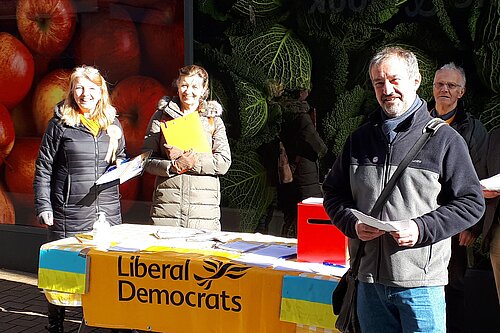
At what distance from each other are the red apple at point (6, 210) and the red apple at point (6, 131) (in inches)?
17.7

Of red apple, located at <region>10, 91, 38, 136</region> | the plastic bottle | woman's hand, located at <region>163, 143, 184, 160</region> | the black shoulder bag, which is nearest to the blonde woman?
the plastic bottle

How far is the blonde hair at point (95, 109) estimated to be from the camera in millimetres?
4559

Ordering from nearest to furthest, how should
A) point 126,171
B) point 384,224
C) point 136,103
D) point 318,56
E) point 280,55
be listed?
point 384,224 < point 126,171 < point 318,56 < point 280,55 < point 136,103

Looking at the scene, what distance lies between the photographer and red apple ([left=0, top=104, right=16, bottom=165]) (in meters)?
7.14

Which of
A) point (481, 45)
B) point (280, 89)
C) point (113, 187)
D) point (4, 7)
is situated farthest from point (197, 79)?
point (4, 7)

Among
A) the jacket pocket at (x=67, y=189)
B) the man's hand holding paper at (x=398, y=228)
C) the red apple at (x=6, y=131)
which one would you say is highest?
the red apple at (x=6, y=131)

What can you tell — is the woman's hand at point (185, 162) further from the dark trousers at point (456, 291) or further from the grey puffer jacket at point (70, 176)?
the dark trousers at point (456, 291)

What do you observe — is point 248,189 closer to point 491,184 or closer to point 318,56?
point 318,56

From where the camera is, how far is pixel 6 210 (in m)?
7.28

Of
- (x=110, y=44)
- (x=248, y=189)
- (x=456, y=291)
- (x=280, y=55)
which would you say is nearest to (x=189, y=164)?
(x=248, y=189)

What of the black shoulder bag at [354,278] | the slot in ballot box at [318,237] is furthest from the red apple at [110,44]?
the black shoulder bag at [354,278]

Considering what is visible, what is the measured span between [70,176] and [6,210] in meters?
3.04

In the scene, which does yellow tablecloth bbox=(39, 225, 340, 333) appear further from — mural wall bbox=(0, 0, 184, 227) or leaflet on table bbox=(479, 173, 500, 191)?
mural wall bbox=(0, 0, 184, 227)

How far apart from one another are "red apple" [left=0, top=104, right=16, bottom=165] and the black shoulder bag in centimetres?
506
